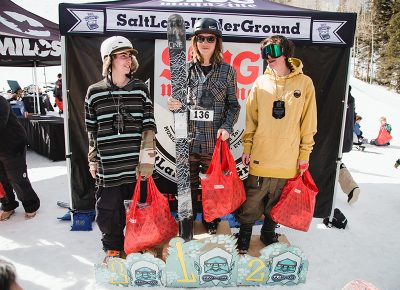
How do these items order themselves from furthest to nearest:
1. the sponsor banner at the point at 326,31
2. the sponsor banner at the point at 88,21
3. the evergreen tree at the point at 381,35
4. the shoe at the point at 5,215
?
1. the evergreen tree at the point at 381,35
2. the shoe at the point at 5,215
3. the sponsor banner at the point at 326,31
4. the sponsor banner at the point at 88,21

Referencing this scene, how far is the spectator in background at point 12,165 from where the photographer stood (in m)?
3.33

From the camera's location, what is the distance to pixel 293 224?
2.48 m

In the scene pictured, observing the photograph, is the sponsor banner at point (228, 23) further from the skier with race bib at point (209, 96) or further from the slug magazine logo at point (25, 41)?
the slug magazine logo at point (25, 41)

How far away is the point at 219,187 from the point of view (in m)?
2.41

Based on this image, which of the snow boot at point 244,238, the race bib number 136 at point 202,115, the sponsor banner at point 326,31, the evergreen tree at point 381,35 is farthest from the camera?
the evergreen tree at point 381,35

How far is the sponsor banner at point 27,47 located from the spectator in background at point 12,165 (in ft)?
11.9

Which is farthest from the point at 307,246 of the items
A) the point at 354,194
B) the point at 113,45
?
the point at 113,45

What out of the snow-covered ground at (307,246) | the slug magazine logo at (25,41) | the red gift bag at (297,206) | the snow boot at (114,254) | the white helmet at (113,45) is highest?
the slug magazine logo at (25,41)

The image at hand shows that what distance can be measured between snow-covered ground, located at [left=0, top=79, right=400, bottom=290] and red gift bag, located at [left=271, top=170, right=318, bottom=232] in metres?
0.49

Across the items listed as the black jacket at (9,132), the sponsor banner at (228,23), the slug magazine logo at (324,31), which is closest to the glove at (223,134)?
the sponsor banner at (228,23)

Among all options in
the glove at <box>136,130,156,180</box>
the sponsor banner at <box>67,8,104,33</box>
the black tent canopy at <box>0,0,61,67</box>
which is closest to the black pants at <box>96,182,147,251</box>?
the glove at <box>136,130,156,180</box>

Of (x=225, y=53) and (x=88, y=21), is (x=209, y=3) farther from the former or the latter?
(x=88, y=21)

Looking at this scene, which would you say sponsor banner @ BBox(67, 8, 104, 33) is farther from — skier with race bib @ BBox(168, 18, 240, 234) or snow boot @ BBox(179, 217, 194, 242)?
snow boot @ BBox(179, 217, 194, 242)

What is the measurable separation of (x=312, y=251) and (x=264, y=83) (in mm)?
1651
